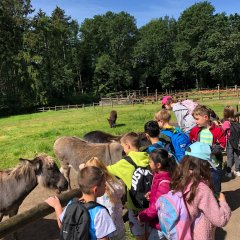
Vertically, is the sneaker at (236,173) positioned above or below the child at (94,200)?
below

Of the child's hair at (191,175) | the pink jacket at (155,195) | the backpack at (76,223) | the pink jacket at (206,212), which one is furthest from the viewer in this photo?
the pink jacket at (155,195)

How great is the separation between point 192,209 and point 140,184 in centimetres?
90

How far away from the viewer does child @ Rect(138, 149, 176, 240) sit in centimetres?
350

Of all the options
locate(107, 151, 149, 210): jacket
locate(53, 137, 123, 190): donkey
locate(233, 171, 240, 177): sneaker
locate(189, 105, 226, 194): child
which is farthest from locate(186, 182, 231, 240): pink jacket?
locate(233, 171, 240, 177): sneaker

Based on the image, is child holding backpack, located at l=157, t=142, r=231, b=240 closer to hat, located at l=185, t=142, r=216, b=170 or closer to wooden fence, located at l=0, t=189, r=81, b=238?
hat, located at l=185, t=142, r=216, b=170

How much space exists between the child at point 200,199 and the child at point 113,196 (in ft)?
1.91

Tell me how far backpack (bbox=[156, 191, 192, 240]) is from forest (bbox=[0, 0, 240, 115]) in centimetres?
4597

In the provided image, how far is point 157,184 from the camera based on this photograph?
11.6 ft

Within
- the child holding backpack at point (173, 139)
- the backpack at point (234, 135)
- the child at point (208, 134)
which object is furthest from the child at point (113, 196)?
the backpack at point (234, 135)

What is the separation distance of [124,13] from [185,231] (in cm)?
7463

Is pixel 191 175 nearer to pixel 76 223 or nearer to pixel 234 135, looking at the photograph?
pixel 76 223

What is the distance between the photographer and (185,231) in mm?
2998

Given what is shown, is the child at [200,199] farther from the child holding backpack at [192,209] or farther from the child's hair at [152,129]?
the child's hair at [152,129]

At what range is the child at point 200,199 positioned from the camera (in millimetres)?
2957
